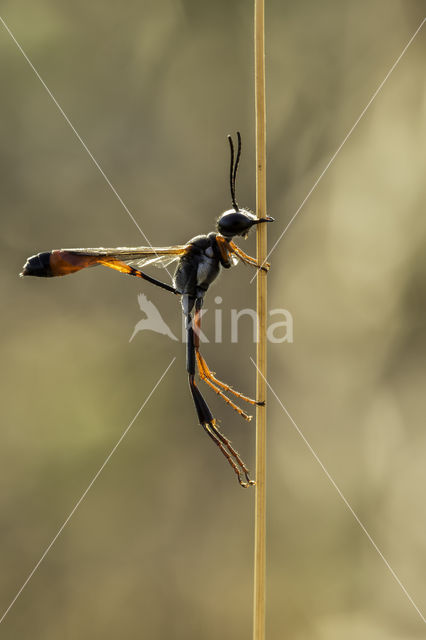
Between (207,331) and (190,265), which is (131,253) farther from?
(207,331)

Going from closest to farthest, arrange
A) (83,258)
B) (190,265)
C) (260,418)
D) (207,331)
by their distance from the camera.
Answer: (260,418) → (83,258) → (190,265) → (207,331)

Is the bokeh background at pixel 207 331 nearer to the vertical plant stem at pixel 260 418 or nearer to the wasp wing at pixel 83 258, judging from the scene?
the wasp wing at pixel 83 258

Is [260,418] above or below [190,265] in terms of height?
below

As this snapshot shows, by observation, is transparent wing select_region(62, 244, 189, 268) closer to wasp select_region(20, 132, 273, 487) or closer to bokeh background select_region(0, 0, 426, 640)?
wasp select_region(20, 132, 273, 487)

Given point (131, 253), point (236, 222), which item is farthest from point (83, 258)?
point (236, 222)

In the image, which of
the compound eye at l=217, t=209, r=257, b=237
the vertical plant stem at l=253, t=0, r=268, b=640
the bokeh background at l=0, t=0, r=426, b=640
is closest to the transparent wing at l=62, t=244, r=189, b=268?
the compound eye at l=217, t=209, r=257, b=237

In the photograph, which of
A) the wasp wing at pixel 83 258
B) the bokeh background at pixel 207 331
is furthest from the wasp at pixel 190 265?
the bokeh background at pixel 207 331
